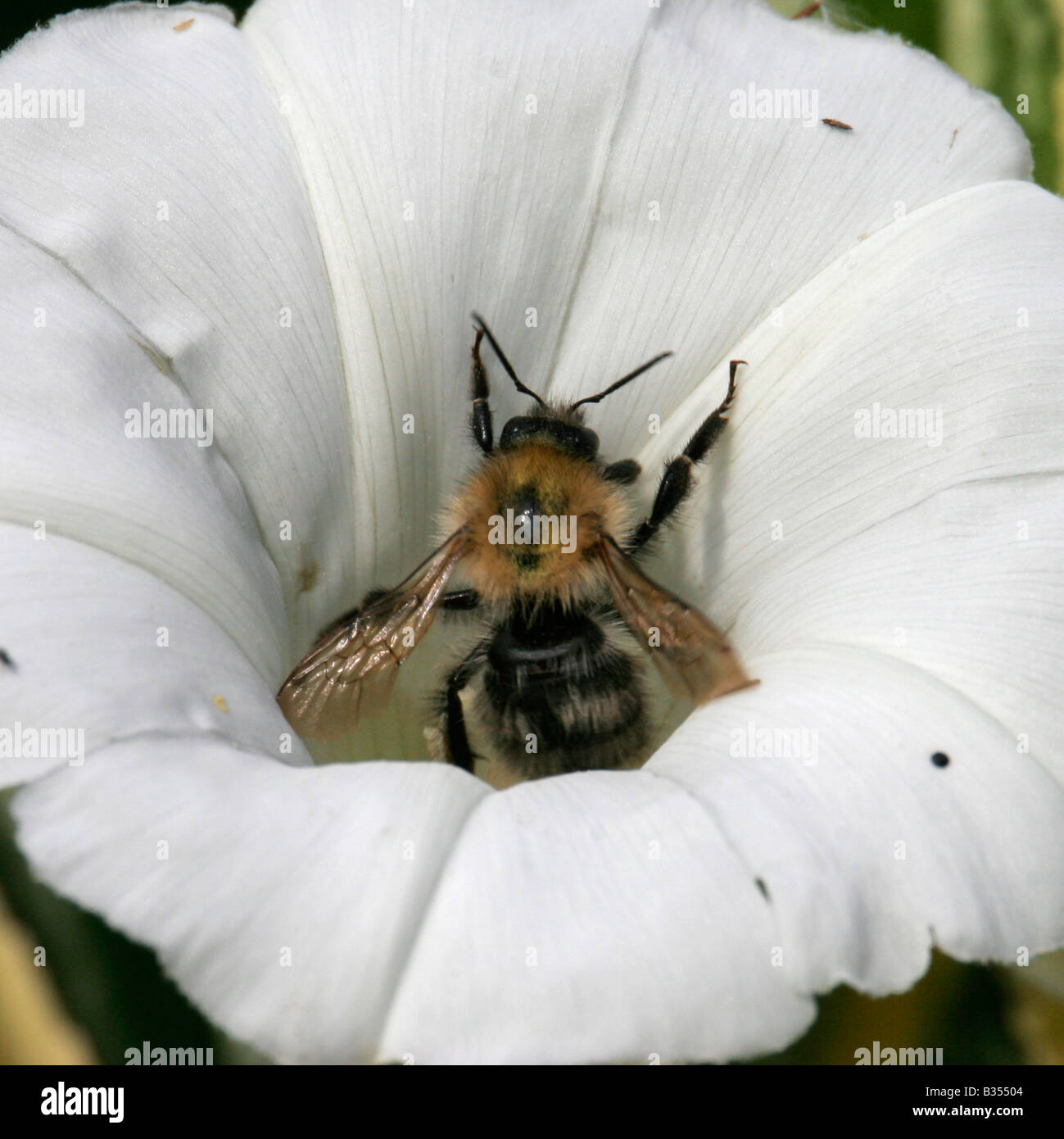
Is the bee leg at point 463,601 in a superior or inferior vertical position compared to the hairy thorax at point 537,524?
inferior

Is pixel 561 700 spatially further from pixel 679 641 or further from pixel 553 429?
pixel 553 429

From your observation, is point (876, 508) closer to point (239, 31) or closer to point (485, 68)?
point (485, 68)

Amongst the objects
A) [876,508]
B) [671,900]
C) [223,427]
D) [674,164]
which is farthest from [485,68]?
[671,900]

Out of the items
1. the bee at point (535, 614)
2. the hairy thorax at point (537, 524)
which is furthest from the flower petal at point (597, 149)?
the hairy thorax at point (537, 524)

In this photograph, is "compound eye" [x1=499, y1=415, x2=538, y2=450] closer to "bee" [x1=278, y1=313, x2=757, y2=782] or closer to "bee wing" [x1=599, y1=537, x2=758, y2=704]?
"bee" [x1=278, y1=313, x2=757, y2=782]

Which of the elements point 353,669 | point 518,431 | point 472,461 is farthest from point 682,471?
point 353,669

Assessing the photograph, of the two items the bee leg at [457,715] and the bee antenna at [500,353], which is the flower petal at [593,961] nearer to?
the bee leg at [457,715]
